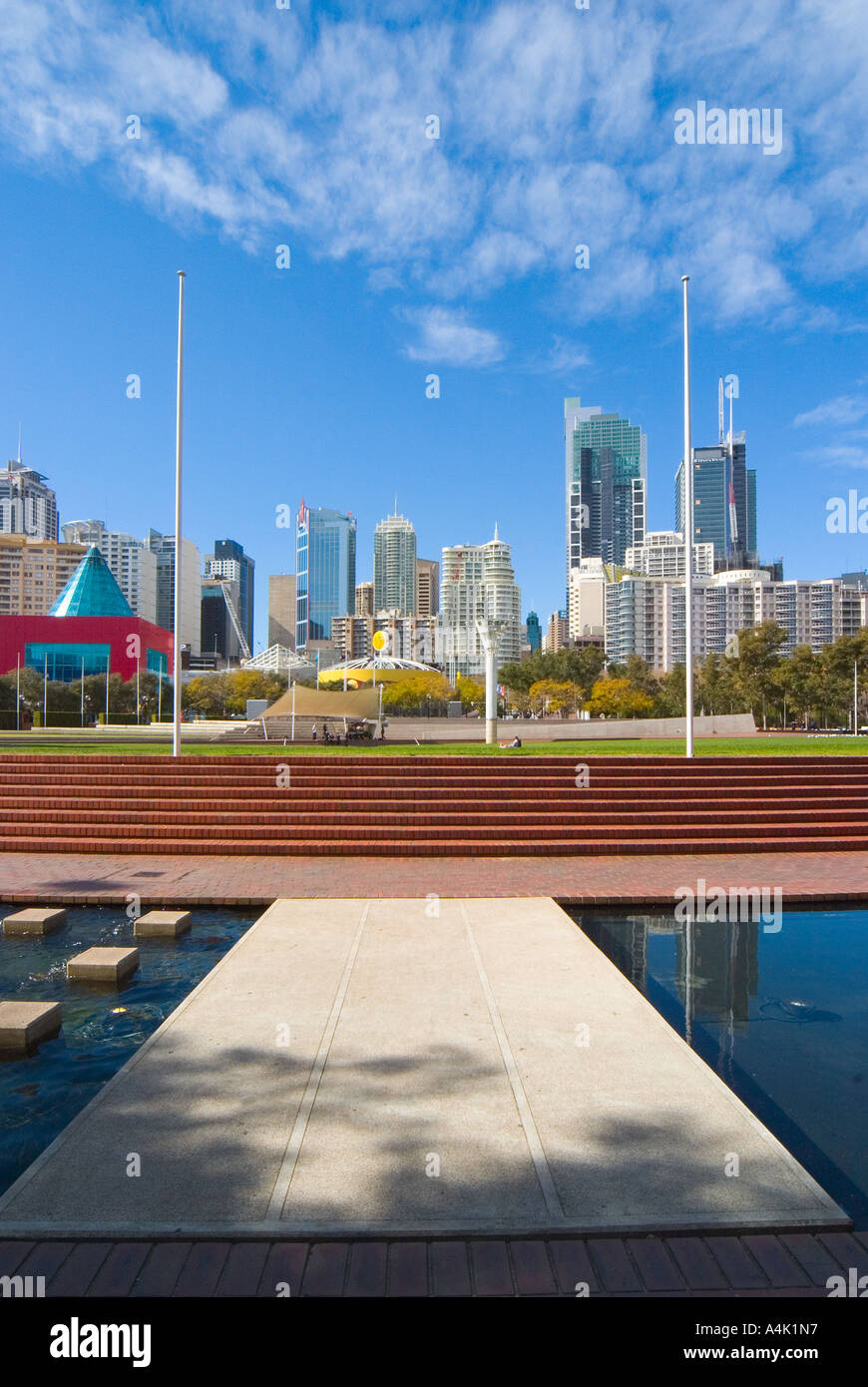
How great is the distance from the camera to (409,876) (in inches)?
440

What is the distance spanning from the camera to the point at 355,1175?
12.5ft

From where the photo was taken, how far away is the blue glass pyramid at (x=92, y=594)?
89.1 m

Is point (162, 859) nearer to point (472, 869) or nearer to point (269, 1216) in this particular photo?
point (472, 869)

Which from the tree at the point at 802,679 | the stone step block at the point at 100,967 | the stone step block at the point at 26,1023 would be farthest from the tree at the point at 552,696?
the stone step block at the point at 26,1023

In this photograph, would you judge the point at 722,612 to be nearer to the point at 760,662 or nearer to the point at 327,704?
the point at 760,662

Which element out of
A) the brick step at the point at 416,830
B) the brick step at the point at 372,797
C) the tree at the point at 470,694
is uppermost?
the tree at the point at 470,694

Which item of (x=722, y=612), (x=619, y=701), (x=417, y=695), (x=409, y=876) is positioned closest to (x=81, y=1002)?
(x=409, y=876)

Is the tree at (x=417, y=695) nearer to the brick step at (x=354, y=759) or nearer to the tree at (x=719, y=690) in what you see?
the tree at (x=719, y=690)

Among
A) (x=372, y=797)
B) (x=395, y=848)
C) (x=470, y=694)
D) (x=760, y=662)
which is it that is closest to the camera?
(x=395, y=848)

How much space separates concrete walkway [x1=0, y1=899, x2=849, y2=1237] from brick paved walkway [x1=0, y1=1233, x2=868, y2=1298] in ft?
0.32

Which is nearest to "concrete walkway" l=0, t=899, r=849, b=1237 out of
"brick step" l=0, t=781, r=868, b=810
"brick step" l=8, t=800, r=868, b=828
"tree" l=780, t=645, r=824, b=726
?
"brick step" l=8, t=800, r=868, b=828

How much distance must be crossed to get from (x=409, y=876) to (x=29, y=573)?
491 feet

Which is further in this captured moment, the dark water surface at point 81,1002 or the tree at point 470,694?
the tree at point 470,694

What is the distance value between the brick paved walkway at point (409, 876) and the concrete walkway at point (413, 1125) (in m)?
3.24
